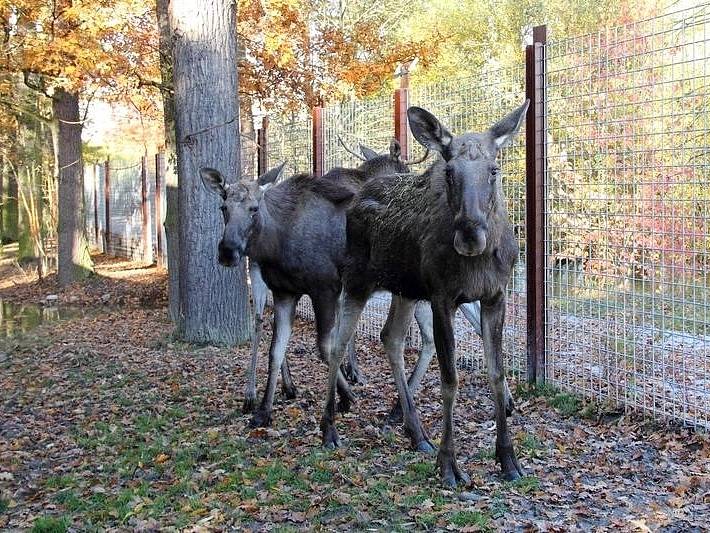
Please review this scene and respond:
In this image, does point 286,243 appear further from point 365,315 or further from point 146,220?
point 146,220

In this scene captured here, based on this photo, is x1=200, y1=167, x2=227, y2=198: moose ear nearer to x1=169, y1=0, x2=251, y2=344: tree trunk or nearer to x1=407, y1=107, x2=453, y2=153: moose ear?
x1=407, y1=107, x2=453, y2=153: moose ear

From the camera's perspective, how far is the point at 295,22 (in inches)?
583

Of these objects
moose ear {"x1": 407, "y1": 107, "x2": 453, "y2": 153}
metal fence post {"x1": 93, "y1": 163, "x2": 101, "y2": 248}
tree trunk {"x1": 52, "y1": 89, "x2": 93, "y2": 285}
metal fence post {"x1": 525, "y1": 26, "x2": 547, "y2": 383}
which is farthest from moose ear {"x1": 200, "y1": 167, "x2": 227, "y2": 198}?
metal fence post {"x1": 93, "y1": 163, "x2": 101, "y2": 248}

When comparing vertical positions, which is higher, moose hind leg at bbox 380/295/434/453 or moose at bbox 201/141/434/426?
moose at bbox 201/141/434/426

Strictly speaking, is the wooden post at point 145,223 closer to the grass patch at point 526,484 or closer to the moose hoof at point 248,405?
the moose hoof at point 248,405

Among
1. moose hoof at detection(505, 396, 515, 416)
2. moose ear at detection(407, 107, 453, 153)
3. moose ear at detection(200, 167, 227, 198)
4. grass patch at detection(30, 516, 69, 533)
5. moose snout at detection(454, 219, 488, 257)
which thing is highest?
moose ear at detection(407, 107, 453, 153)

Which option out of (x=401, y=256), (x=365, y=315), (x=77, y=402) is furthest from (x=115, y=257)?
(x=401, y=256)

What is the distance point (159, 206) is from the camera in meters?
20.0

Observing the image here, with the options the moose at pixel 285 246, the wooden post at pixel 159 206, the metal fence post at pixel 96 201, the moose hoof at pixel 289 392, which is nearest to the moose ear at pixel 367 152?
the moose at pixel 285 246

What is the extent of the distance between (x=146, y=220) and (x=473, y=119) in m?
→ 14.9

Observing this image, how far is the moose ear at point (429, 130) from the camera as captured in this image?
500 centimetres

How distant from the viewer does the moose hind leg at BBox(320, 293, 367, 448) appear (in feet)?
20.0

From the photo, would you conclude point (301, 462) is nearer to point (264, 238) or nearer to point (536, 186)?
point (264, 238)

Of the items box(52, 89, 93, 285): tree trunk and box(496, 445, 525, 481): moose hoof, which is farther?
box(52, 89, 93, 285): tree trunk
